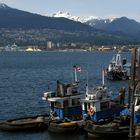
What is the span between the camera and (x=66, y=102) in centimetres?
4744

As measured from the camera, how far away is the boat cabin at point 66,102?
47.4 metres

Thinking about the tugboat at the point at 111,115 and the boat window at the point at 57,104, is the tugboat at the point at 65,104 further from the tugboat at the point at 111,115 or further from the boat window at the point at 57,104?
the tugboat at the point at 111,115

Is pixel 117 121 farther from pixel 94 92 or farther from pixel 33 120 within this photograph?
pixel 33 120

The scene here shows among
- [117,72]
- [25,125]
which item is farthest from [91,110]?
[117,72]

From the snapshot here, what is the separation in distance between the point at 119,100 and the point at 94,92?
3923 mm

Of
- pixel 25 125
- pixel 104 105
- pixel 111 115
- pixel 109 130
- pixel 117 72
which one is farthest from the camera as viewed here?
pixel 117 72

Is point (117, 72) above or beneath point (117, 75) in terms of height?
above

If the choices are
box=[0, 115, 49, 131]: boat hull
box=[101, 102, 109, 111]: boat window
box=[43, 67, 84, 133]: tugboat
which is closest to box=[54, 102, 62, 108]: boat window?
box=[43, 67, 84, 133]: tugboat

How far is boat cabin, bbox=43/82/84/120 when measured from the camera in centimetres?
4737

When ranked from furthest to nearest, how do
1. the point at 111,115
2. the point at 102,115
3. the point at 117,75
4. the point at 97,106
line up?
the point at 117,75 < the point at 111,115 < the point at 102,115 < the point at 97,106

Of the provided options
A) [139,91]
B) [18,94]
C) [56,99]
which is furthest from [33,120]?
A: [18,94]

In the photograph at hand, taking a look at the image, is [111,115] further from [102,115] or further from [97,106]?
[97,106]

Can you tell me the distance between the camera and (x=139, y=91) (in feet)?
150

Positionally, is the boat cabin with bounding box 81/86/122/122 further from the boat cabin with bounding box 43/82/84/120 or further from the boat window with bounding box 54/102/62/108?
the boat window with bounding box 54/102/62/108
